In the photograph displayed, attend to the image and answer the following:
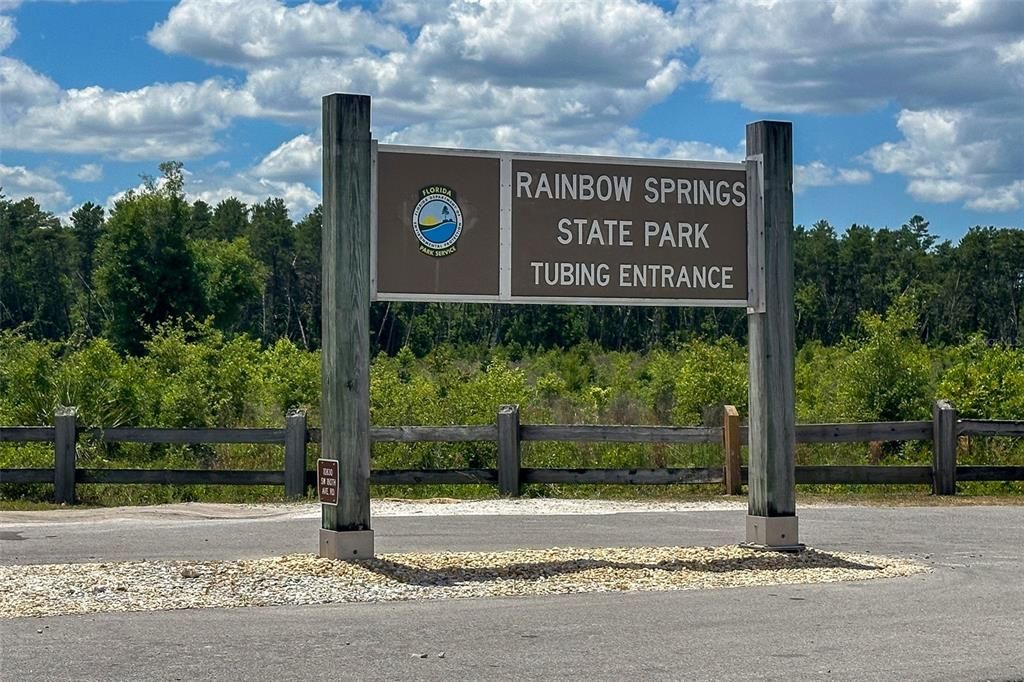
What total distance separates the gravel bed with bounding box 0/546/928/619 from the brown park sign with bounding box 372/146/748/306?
225cm

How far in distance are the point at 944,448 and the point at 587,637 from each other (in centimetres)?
1155

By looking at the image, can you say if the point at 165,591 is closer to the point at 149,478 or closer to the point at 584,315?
the point at 149,478

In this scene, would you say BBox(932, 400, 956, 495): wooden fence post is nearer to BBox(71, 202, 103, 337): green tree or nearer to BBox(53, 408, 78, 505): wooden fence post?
BBox(53, 408, 78, 505): wooden fence post

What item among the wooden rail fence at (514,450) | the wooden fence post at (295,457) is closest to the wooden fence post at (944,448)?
the wooden rail fence at (514,450)

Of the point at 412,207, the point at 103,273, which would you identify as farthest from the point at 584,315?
the point at 412,207

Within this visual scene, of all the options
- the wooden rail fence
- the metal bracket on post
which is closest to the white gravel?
the wooden rail fence

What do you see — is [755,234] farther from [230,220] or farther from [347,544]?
[230,220]

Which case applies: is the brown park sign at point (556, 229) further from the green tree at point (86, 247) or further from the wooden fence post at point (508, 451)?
the green tree at point (86, 247)

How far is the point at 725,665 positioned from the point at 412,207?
16.9 ft

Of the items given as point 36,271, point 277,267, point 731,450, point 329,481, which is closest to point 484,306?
point 277,267

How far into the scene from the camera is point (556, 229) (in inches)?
472

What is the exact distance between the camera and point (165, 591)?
33.1 ft

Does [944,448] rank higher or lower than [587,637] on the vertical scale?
higher

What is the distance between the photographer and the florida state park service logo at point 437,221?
11578mm
